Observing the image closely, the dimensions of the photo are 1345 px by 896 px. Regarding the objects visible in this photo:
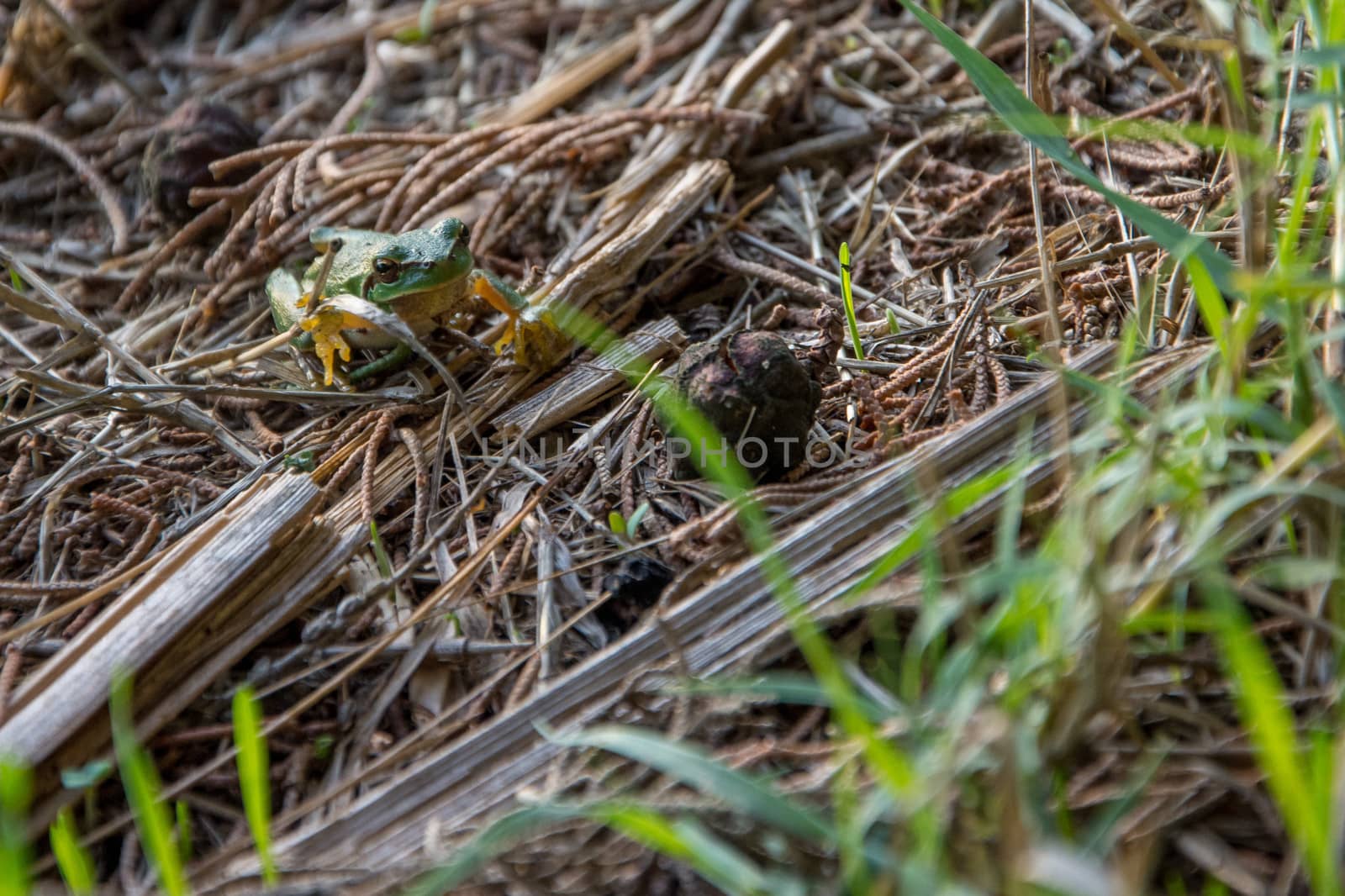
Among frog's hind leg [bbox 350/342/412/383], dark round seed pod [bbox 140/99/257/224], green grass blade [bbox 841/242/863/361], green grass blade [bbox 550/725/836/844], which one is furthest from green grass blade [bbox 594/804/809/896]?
dark round seed pod [bbox 140/99/257/224]

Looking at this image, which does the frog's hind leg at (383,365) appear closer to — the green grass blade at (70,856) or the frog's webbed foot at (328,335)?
the frog's webbed foot at (328,335)

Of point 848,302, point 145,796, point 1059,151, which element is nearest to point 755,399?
point 848,302

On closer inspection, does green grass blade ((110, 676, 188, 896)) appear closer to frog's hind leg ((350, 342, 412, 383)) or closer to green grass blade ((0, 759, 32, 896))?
green grass blade ((0, 759, 32, 896))

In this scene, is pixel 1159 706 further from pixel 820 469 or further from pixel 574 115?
pixel 574 115

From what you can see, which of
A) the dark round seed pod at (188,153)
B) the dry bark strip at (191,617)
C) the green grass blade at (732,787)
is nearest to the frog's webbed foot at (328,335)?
the dry bark strip at (191,617)

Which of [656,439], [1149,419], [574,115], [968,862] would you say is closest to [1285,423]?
[1149,419]

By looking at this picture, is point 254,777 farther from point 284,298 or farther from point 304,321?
point 284,298
